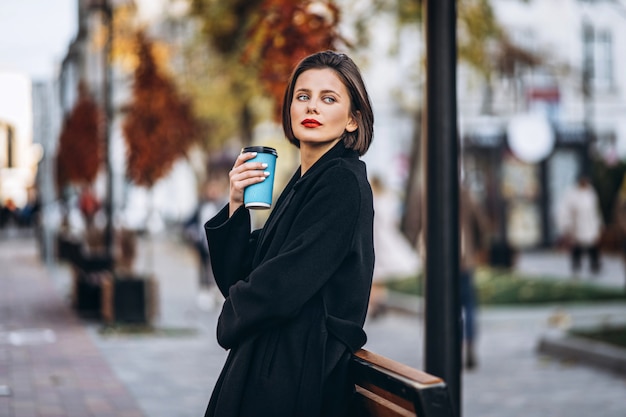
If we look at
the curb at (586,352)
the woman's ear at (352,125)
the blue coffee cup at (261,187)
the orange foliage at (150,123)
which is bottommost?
the curb at (586,352)

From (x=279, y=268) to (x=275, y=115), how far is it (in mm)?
6553

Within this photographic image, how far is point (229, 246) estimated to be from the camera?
3.03 metres

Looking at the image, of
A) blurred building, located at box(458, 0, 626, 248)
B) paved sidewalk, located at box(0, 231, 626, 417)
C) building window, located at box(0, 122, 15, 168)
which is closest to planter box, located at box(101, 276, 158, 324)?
paved sidewalk, located at box(0, 231, 626, 417)

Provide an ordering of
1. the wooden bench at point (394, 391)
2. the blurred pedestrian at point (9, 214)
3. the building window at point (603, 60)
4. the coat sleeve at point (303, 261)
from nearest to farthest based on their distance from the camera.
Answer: the wooden bench at point (394, 391) → the coat sleeve at point (303, 261) → the building window at point (603, 60) → the blurred pedestrian at point (9, 214)

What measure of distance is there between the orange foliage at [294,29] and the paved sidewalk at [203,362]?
2630mm

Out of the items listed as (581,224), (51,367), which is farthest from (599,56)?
(51,367)

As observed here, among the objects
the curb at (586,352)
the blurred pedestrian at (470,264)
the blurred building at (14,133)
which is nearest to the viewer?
the curb at (586,352)

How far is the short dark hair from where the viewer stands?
3.00m

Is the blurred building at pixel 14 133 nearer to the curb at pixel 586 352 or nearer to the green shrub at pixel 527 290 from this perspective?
the green shrub at pixel 527 290

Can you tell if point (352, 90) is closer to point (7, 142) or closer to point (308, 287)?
point (308, 287)

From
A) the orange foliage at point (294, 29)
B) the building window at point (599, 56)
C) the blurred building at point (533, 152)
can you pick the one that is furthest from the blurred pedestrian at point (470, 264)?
the building window at point (599, 56)

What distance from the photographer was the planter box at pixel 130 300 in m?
12.5

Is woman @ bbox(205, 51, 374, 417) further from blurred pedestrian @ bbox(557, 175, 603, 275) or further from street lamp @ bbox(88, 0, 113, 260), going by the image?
blurred pedestrian @ bbox(557, 175, 603, 275)

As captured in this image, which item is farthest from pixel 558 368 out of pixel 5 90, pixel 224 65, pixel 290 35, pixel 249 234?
pixel 5 90
